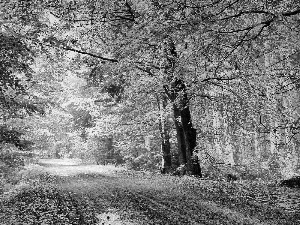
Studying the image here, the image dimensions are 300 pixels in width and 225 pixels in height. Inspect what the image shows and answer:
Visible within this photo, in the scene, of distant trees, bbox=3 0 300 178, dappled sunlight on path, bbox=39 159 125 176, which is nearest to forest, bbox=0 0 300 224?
Result: distant trees, bbox=3 0 300 178

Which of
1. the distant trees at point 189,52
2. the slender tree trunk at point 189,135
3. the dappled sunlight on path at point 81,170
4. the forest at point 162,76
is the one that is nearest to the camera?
the distant trees at point 189,52

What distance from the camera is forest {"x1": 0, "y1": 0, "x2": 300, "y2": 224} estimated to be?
7633 millimetres

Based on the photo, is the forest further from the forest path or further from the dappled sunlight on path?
the dappled sunlight on path

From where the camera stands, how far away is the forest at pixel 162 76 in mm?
7633

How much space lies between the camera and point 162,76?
13961 mm

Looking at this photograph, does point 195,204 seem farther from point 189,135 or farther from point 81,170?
point 81,170

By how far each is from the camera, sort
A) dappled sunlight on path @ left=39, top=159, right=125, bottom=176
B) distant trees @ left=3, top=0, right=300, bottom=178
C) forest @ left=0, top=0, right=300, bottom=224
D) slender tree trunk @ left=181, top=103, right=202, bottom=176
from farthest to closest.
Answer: dappled sunlight on path @ left=39, top=159, right=125, bottom=176 < slender tree trunk @ left=181, top=103, right=202, bottom=176 < forest @ left=0, top=0, right=300, bottom=224 < distant trees @ left=3, top=0, right=300, bottom=178

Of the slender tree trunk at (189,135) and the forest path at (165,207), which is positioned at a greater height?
the slender tree trunk at (189,135)

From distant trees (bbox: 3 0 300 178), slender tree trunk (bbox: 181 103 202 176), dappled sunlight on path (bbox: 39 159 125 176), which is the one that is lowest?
dappled sunlight on path (bbox: 39 159 125 176)

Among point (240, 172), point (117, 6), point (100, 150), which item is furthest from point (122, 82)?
point (100, 150)

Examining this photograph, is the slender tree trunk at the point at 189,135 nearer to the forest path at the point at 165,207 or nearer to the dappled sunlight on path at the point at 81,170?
the forest path at the point at 165,207

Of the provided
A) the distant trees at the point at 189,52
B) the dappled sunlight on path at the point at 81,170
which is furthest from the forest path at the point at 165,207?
the dappled sunlight on path at the point at 81,170

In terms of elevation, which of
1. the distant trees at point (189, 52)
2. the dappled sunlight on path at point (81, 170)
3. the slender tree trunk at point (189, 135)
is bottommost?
the dappled sunlight on path at point (81, 170)

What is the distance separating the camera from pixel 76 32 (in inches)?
619
